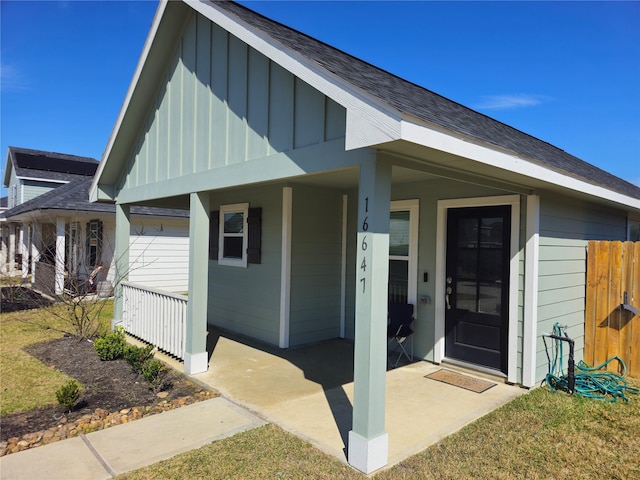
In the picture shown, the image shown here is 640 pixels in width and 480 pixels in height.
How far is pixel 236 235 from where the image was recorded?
26.0 feet

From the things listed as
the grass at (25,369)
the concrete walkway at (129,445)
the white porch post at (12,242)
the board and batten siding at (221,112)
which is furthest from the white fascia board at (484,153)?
the white porch post at (12,242)

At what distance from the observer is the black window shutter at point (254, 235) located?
722 cm

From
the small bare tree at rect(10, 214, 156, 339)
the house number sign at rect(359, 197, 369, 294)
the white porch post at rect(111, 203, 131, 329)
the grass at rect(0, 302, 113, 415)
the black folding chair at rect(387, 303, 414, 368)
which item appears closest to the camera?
the house number sign at rect(359, 197, 369, 294)

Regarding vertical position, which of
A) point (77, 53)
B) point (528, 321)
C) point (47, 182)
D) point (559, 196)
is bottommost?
point (528, 321)

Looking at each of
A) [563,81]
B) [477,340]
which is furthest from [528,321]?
[563,81]

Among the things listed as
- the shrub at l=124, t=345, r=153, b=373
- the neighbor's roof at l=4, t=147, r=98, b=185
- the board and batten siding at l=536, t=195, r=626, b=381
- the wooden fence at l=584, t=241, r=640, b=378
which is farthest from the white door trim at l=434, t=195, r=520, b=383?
the neighbor's roof at l=4, t=147, r=98, b=185

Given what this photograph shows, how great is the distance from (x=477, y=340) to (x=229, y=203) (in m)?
5.12

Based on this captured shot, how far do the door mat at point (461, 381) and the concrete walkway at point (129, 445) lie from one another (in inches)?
98.7

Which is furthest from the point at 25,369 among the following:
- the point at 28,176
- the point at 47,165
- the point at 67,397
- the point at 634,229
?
the point at 47,165

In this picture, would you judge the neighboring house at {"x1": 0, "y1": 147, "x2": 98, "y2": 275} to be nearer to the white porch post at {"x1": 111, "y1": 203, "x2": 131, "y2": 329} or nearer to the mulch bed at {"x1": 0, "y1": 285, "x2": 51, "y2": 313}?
the mulch bed at {"x1": 0, "y1": 285, "x2": 51, "y2": 313}

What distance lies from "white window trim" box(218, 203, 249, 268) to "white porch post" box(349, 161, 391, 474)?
4.61m

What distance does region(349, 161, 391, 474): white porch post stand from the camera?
125 inches

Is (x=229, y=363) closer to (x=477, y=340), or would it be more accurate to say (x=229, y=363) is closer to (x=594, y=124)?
(x=477, y=340)

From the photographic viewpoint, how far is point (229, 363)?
5.94 metres
